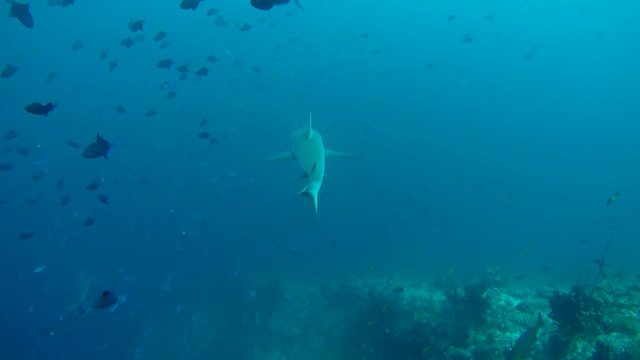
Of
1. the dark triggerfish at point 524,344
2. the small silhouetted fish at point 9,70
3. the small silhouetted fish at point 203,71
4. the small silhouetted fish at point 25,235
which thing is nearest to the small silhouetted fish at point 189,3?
the small silhouetted fish at point 203,71

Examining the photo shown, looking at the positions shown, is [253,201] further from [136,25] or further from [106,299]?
[106,299]

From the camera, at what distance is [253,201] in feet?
113

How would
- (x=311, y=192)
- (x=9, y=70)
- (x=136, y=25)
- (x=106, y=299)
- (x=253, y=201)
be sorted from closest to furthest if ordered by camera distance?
(x=311, y=192) → (x=106, y=299) → (x=9, y=70) → (x=136, y=25) → (x=253, y=201)

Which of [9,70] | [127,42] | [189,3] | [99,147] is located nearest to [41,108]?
[99,147]

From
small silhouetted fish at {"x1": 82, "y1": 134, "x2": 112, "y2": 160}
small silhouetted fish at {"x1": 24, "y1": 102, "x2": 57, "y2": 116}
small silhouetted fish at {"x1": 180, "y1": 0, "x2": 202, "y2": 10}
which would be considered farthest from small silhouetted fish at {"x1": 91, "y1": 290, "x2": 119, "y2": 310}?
small silhouetted fish at {"x1": 180, "y1": 0, "x2": 202, "y2": 10}

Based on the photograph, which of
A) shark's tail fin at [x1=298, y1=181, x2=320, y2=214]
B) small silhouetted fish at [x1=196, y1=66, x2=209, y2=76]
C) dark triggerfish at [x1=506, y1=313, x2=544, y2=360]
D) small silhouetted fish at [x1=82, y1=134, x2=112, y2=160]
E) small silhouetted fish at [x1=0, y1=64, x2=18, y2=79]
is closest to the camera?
shark's tail fin at [x1=298, y1=181, x2=320, y2=214]

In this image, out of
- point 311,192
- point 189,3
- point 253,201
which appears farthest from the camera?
point 253,201

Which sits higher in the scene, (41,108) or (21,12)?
(21,12)

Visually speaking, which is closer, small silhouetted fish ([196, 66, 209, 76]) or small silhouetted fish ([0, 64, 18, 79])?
small silhouetted fish ([0, 64, 18, 79])

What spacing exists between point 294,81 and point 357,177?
1420 inches

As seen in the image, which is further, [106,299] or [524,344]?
[524,344]

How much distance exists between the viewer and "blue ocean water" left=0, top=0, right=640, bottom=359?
969 inches

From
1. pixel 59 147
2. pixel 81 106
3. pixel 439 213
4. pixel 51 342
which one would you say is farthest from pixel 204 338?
pixel 81 106

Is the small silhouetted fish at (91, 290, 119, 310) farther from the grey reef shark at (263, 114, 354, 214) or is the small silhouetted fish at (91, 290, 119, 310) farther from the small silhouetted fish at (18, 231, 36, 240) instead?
the small silhouetted fish at (18, 231, 36, 240)
